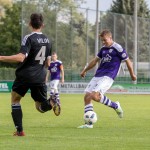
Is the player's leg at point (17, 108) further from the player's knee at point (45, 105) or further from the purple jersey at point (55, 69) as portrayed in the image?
the purple jersey at point (55, 69)

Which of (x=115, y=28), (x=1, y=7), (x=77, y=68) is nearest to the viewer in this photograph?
(x=77, y=68)

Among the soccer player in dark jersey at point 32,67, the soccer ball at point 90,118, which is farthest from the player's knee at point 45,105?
the soccer ball at point 90,118

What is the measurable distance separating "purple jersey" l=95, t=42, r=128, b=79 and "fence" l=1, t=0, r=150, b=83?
94.3ft

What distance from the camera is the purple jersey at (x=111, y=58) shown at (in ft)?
45.8

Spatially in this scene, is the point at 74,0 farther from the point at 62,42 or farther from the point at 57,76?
the point at 57,76

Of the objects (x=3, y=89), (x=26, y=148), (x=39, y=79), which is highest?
(x=39, y=79)

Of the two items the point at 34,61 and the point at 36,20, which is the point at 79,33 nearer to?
Answer: the point at 34,61

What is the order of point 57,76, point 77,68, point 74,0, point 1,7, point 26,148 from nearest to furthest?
point 26,148 < point 57,76 < point 77,68 < point 1,7 < point 74,0

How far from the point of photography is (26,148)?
31.4 ft

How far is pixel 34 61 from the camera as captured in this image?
11.4 meters

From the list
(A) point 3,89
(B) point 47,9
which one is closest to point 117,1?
(B) point 47,9

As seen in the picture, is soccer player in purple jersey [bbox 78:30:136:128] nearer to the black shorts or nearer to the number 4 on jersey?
the black shorts

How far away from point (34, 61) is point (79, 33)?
3598 centimetres

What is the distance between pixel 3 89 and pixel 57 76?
1412 cm
